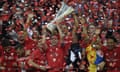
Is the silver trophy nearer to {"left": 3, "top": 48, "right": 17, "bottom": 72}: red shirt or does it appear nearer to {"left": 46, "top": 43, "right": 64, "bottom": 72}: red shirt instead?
{"left": 46, "top": 43, "right": 64, "bottom": 72}: red shirt

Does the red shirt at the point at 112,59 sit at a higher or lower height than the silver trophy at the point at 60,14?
lower

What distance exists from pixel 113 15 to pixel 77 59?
66 centimetres

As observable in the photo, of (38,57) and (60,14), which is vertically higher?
(60,14)

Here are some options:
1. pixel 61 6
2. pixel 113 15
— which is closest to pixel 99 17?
pixel 113 15

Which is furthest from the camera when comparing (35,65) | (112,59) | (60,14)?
(60,14)

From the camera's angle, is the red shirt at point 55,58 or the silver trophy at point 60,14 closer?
the red shirt at point 55,58

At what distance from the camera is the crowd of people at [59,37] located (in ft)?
11.2

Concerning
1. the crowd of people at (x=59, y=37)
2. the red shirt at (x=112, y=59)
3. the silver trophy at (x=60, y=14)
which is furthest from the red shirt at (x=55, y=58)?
the red shirt at (x=112, y=59)

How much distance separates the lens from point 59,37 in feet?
11.5

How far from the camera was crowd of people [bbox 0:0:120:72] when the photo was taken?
342 centimetres

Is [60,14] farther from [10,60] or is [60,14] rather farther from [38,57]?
[10,60]

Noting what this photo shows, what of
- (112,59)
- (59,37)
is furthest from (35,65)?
(112,59)

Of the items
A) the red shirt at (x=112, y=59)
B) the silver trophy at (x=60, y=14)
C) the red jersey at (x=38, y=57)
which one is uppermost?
the silver trophy at (x=60, y=14)

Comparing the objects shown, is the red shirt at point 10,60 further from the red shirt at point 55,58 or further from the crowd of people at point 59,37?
the red shirt at point 55,58
